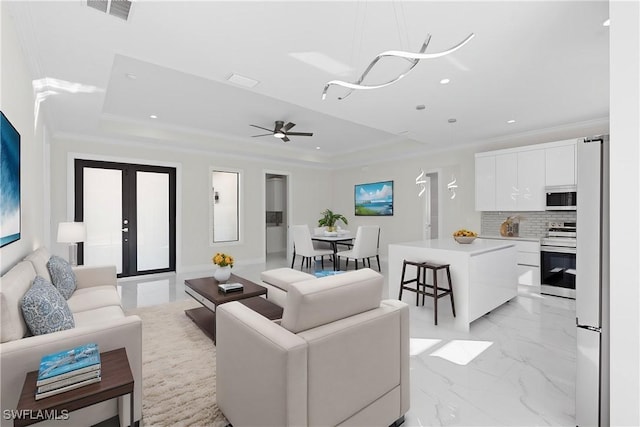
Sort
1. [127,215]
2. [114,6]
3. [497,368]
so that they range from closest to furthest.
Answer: [114,6], [497,368], [127,215]

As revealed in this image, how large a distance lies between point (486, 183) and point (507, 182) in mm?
338

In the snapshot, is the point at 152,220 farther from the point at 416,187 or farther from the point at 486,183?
the point at 486,183

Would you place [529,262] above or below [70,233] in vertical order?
below

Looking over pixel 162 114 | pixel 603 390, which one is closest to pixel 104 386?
pixel 603 390

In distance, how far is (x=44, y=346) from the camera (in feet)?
4.95

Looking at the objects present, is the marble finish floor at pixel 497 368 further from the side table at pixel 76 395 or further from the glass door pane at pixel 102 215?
the glass door pane at pixel 102 215

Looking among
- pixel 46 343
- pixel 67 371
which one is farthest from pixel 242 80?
pixel 67 371

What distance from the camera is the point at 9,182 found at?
2094mm

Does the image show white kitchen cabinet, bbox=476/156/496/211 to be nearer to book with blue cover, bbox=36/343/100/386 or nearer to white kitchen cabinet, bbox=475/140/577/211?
white kitchen cabinet, bbox=475/140/577/211

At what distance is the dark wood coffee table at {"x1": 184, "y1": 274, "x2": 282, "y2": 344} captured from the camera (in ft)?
9.75

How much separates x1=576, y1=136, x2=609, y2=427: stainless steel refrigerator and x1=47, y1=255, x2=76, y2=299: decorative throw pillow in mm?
3863

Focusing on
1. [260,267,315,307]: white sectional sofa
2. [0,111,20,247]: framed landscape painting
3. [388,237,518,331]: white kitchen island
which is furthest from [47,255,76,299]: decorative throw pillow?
[388,237,518,331]: white kitchen island

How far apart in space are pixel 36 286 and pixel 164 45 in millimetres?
1919
